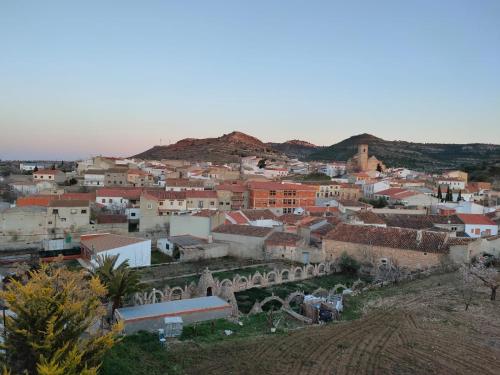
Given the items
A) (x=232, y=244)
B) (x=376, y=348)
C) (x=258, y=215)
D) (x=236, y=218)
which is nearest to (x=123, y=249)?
(x=232, y=244)

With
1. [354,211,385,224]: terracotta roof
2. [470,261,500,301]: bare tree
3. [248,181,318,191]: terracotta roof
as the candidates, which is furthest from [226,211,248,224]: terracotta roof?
[470,261,500,301]: bare tree

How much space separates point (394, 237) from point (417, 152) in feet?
406

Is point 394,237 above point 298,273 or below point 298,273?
above

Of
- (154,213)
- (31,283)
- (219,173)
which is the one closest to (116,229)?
(154,213)

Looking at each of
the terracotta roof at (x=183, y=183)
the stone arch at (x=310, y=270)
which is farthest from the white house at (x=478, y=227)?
the terracotta roof at (x=183, y=183)

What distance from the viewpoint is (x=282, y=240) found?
30.3 metres

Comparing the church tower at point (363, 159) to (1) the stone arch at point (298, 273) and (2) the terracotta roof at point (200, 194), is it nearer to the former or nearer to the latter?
(2) the terracotta roof at point (200, 194)

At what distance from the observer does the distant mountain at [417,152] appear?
12250cm

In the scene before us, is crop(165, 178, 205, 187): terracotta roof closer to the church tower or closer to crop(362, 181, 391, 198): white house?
crop(362, 181, 391, 198): white house

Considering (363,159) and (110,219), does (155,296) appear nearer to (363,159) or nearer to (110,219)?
(110,219)

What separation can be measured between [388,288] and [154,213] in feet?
72.4

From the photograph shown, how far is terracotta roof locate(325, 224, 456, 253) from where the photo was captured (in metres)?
25.7

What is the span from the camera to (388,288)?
20719 mm

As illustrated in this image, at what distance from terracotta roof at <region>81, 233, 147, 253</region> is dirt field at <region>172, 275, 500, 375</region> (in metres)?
16.3
